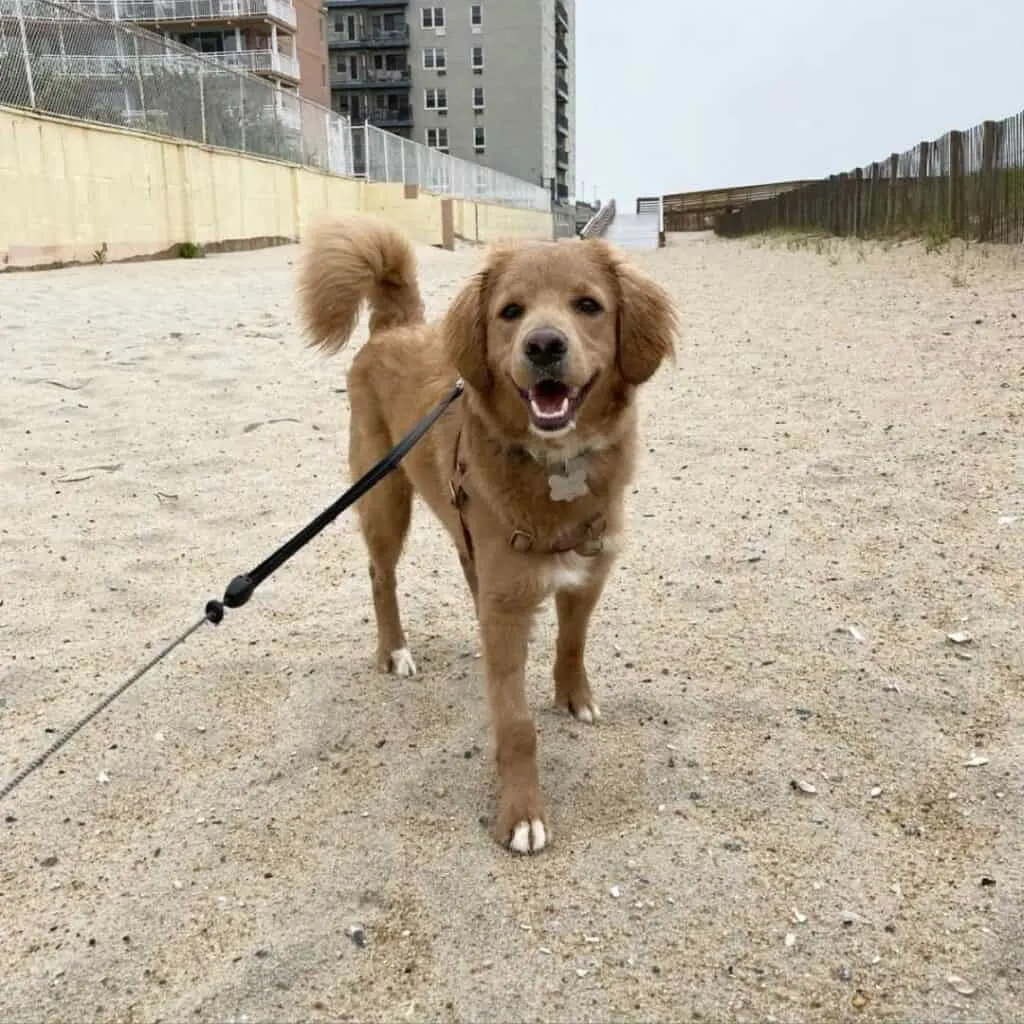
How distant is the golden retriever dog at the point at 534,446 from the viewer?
252 centimetres

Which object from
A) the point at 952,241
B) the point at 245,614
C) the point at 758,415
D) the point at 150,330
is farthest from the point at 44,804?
the point at 952,241

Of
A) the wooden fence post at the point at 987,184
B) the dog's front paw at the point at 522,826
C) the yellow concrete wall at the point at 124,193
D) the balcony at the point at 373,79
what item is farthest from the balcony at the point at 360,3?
the dog's front paw at the point at 522,826

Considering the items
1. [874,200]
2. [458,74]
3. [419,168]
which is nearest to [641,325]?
[874,200]

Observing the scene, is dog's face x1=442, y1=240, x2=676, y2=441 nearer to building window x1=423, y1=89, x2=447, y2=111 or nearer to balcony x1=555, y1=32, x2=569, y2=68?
building window x1=423, y1=89, x2=447, y2=111

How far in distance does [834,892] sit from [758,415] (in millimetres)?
4285

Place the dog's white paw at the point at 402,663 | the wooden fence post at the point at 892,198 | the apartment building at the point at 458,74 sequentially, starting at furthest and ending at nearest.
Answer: the apartment building at the point at 458,74 → the wooden fence post at the point at 892,198 → the dog's white paw at the point at 402,663

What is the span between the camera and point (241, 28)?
52.2 m

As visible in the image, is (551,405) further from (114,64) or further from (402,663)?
(114,64)

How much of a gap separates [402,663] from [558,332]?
1346mm

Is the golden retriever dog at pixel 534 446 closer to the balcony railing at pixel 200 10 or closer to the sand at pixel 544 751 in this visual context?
the sand at pixel 544 751

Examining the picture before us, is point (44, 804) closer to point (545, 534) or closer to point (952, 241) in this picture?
point (545, 534)

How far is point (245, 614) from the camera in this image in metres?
3.73

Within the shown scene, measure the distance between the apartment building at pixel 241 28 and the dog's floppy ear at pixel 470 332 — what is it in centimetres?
4975

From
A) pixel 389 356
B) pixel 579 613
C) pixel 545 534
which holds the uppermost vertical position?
pixel 389 356
